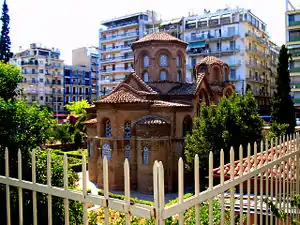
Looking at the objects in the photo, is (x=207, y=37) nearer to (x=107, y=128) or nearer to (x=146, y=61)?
(x=146, y=61)

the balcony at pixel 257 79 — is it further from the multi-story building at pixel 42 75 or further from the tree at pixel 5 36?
the multi-story building at pixel 42 75

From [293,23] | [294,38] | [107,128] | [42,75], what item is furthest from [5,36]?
[294,38]

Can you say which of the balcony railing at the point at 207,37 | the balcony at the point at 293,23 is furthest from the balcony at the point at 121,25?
the balcony at the point at 293,23

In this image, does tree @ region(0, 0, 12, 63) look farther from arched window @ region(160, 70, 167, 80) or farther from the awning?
the awning

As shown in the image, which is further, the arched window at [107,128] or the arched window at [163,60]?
the arched window at [163,60]

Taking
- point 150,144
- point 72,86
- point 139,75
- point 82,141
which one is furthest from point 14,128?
point 72,86

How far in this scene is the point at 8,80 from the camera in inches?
285

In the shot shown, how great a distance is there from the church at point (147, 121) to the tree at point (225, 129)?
2529mm

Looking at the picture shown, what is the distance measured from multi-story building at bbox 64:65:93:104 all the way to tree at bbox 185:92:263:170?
5053 cm

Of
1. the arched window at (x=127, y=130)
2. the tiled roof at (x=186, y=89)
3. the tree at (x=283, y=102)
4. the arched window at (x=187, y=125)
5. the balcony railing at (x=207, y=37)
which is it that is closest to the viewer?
the arched window at (x=127, y=130)

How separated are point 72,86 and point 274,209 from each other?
64620 mm

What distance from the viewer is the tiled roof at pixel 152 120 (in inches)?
794

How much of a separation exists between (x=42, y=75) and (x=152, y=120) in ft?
154

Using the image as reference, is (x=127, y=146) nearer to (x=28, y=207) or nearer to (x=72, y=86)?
(x=28, y=207)
